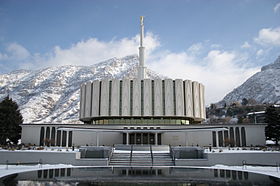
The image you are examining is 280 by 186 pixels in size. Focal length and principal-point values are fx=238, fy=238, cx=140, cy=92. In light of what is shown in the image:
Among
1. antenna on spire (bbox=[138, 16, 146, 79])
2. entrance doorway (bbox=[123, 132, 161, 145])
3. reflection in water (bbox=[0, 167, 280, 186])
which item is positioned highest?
antenna on spire (bbox=[138, 16, 146, 79])

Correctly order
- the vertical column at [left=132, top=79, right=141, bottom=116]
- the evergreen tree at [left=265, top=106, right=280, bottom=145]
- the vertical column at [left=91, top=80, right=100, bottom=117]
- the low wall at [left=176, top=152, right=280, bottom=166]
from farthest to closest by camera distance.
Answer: the vertical column at [left=91, top=80, right=100, bottom=117], the vertical column at [left=132, top=79, right=141, bottom=116], the evergreen tree at [left=265, top=106, right=280, bottom=145], the low wall at [left=176, top=152, right=280, bottom=166]

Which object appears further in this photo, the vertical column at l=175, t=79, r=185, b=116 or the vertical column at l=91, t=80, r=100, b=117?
→ the vertical column at l=91, t=80, r=100, b=117

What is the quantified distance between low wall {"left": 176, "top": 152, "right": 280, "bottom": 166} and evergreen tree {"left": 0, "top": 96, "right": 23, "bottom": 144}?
103 ft

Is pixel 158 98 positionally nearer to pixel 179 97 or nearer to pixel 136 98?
pixel 179 97

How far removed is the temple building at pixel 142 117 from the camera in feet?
135

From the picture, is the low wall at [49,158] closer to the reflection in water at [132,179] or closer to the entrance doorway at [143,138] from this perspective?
the reflection in water at [132,179]

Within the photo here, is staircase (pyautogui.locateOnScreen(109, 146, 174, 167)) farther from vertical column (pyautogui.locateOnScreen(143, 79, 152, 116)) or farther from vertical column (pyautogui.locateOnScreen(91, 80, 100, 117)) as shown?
vertical column (pyautogui.locateOnScreen(91, 80, 100, 117))

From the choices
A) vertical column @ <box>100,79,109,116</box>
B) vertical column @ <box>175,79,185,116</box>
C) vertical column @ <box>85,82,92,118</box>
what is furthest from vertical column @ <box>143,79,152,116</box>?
vertical column @ <box>85,82,92,118</box>

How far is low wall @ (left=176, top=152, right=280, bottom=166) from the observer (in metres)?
24.0

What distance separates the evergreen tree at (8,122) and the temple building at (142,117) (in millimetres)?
2197

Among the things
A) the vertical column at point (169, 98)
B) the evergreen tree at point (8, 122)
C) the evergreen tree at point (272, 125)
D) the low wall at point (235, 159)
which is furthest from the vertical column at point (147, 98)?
the evergreen tree at point (8, 122)

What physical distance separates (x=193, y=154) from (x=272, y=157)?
7.99 metres

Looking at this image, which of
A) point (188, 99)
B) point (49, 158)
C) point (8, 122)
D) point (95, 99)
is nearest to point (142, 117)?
point (188, 99)

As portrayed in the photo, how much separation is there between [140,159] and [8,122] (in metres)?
28.0
